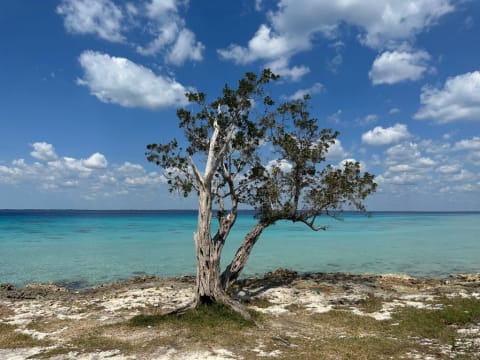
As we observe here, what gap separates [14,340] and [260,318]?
8.80 m

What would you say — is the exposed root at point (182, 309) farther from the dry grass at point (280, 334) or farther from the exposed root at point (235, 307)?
the exposed root at point (235, 307)

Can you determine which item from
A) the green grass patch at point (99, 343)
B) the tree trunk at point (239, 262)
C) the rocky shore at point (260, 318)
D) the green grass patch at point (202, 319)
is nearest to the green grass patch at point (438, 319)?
the rocky shore at point (260, 318)

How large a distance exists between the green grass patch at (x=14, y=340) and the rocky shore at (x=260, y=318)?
32mm

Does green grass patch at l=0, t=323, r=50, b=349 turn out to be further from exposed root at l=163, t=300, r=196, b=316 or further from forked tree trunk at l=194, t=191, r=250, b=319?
forked tree trunk at l=194, t=191, r=250, b=319

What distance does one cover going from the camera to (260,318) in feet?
51.3

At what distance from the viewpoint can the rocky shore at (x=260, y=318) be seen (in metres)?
11.5

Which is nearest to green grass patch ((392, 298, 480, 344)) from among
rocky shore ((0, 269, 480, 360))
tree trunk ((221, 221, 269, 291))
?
rocky shore ((0, 269, 480, 360))

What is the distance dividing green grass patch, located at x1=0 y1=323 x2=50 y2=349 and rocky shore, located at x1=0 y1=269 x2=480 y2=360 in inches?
1.3

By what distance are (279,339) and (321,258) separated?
30394mm

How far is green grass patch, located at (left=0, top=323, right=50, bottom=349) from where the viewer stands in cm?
1255

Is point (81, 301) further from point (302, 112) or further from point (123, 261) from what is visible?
point (123, 261)

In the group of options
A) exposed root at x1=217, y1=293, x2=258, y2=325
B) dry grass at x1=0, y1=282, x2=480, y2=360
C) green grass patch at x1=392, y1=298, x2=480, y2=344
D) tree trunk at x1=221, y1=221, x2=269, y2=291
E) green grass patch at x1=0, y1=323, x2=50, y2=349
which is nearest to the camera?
dry grass at x1=0, y1=282, x2=480, y2=360

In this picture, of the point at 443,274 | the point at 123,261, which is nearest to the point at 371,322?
the point at 443,274

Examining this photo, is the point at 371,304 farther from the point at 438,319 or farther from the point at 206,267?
the point at 206,267
